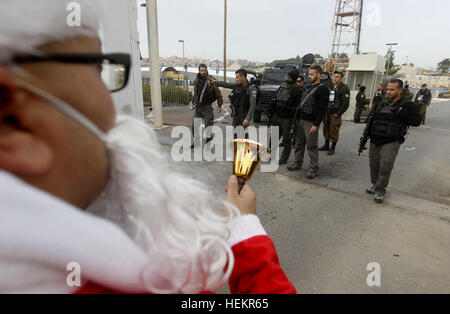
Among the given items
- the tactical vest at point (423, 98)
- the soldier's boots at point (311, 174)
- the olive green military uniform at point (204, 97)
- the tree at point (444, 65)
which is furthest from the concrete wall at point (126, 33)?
the tree at point (444, 65)

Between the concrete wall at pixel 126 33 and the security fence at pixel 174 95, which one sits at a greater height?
the concrete wall at pixel 126 33

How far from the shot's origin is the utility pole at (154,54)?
6.99 m

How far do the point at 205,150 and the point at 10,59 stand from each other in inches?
220

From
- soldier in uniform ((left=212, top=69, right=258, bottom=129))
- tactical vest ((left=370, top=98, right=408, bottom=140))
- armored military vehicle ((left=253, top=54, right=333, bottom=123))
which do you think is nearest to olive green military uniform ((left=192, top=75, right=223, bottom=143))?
soldier in uniform ((left=212, top=69, right=258, bottom=129))

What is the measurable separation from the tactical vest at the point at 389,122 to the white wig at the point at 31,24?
4034mm

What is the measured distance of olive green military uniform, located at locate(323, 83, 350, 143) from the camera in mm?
6277

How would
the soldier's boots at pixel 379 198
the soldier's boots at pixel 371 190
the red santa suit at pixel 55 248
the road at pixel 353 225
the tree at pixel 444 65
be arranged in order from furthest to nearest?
1. the tree at pixel 444 65
2. the soldier's boots at pixel 371 190
3. the soldier's boots at pixel 379 198
4. the road at pixel 353 225
5. the red santa suit at pixel 55 248

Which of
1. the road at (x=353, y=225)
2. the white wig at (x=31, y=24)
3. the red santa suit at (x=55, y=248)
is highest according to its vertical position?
the white wig at (x=31, y=24)

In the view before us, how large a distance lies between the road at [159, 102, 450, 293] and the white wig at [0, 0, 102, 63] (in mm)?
716

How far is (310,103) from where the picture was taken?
476 centimetres

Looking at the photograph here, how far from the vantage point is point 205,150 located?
606 cm

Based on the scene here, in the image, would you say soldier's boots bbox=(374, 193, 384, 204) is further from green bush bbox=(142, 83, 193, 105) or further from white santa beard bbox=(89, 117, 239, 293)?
green bush bbox=(142, 83, 193, 105)

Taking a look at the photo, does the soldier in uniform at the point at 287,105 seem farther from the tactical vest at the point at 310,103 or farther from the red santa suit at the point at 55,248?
the red santa suit at the point at 55,248

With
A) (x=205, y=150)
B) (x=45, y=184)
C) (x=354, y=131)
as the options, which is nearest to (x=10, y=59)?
(x=45, y=184)
